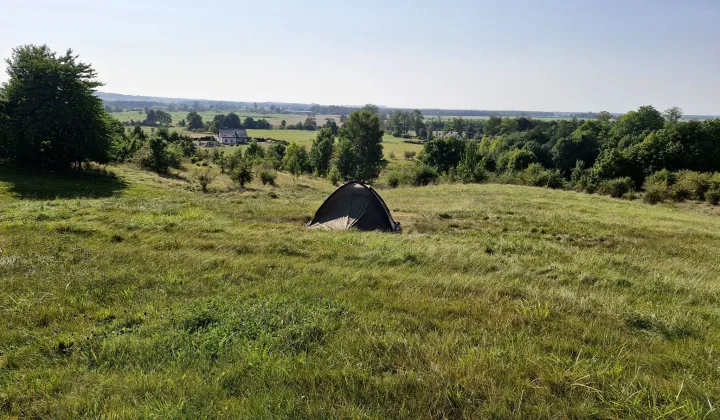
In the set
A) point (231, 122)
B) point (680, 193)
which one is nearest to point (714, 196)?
point (680, 193)

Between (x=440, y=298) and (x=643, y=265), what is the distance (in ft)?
20.2

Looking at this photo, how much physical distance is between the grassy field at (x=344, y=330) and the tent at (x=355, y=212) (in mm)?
4520

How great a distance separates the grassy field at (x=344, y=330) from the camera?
3.26 m

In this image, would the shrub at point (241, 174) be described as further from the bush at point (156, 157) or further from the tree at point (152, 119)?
the tree at point (152, 119)

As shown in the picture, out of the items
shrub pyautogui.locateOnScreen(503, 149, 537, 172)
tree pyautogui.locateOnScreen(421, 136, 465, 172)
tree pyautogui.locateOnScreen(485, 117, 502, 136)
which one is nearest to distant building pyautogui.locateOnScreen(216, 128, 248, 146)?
tree pyautogui.locateOnScreen(421, 136, 465, 172)

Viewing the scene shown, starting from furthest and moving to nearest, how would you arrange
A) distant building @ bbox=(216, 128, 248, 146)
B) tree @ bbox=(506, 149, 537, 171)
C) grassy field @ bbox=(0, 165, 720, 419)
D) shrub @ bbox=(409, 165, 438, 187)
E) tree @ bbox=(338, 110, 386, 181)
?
distant building @ bbox=(216, 128, 248, 146)
tree @ bbox=(338, 110, 386, 181)
tree @ bbox=(506, 149, 537, 171)
shrub @ bbox=(409, 165, 438, 187)
grassy field @ bbox=(0, 165, 720, 419)

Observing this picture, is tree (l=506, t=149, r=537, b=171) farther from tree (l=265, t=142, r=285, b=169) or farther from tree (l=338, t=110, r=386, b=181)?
tree (l=265, t=142, r=285, b=169)

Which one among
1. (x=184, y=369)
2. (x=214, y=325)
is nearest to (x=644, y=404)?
(x=184, y=369)

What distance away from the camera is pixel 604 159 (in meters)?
43.5

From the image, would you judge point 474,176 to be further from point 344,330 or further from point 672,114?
point 672,114

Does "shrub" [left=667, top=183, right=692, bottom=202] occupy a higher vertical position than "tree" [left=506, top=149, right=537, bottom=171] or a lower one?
lower

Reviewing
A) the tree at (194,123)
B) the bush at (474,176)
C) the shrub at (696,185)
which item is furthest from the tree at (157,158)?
the tree at (194,123)

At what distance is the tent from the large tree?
23950 millimetres

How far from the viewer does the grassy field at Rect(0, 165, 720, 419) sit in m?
3.26
